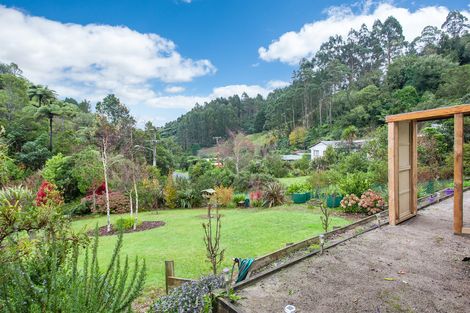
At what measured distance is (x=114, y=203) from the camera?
1359cm

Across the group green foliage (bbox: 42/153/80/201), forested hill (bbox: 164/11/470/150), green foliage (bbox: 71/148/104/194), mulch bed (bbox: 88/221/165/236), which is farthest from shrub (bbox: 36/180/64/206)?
forested hill (bbox: 164/11/470/150)

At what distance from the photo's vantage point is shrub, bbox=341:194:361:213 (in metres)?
8.62

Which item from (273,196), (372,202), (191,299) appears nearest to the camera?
(191,299)

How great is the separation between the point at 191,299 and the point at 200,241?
400 centimetres

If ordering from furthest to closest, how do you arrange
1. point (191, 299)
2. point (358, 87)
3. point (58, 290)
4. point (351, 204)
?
point (358, 87) < point (351, 204) < point (191, 299) < point (58, 290)

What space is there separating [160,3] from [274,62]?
28.8m

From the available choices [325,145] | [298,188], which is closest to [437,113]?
[298,188]

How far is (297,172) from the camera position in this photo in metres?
24.7

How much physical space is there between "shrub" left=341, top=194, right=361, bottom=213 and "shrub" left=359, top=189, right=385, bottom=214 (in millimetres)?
293

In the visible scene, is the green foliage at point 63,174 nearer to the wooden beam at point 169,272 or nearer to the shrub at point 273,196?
the shrub at point 273,196

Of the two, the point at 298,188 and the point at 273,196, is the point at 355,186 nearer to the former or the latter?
the point at 298,188

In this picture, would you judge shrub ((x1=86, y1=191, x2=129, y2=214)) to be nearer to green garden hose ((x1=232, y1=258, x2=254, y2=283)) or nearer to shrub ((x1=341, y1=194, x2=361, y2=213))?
shrub ((x1=341, y1=194, x2=361, y2=213))

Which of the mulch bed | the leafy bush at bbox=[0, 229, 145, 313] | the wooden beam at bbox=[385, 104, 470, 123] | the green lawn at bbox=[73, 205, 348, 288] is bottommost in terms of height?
the mulch bed

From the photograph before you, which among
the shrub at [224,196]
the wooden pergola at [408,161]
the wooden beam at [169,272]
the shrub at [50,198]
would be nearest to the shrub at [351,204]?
the wooden pergola at [408,161]
